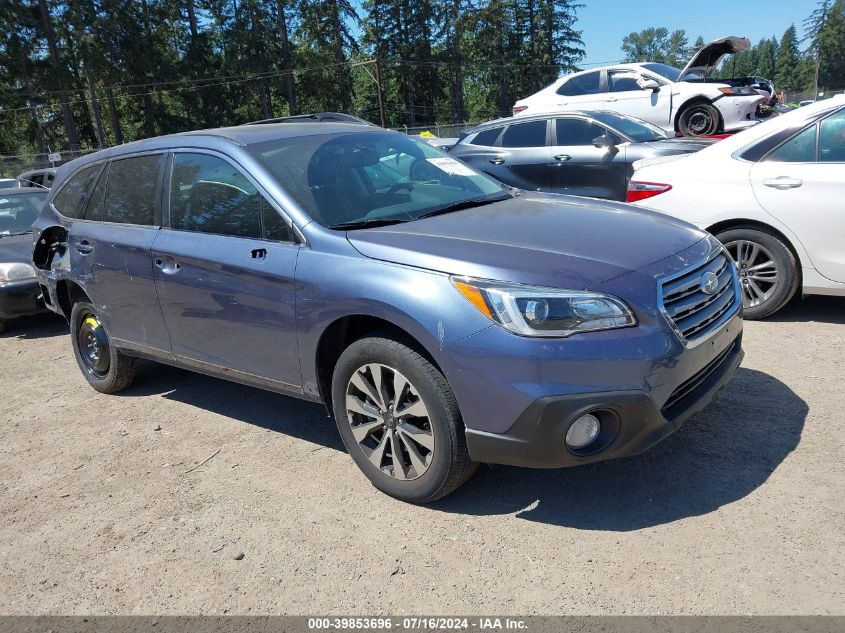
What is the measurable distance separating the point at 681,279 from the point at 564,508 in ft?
3.87

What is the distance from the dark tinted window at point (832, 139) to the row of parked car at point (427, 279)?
1 cm

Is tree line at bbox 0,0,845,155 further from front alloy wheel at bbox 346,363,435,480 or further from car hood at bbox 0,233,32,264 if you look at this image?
front alloy wheel at bbox 346,363,435,480

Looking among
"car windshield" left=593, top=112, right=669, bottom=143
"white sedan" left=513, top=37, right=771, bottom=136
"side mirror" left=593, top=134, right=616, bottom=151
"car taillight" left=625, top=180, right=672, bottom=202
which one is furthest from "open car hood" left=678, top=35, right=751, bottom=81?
"car taillight" left=625, top=180, right=672, bottom=202

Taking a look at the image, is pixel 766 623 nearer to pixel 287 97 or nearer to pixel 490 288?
pixel 490 288

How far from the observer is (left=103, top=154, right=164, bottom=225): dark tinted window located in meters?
4.41

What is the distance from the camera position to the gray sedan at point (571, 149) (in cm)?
835

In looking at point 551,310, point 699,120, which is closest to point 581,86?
point 699,120

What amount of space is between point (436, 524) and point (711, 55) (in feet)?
47.5

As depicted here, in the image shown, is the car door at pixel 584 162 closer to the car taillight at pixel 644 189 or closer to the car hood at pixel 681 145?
the car hood at pixel 681 145

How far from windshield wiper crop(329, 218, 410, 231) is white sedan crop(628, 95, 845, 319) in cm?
297

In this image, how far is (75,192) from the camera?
5207 mm

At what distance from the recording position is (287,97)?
51281 millimetres

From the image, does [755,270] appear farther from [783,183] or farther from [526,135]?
[526,135]

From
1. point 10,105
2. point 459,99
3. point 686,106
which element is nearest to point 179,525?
point 686,106
